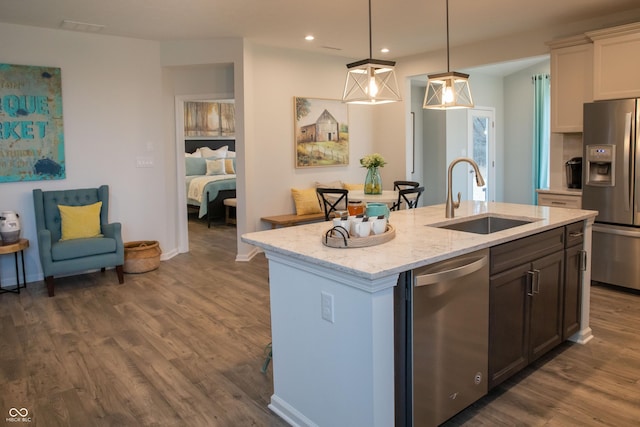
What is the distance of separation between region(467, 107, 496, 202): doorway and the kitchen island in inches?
245

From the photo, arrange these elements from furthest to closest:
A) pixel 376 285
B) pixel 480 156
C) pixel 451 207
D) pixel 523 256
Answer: pixel 480 156
pixel 451 207
pixel 523 256
pixel 376 285

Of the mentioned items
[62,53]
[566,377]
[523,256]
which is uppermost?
[62,53]

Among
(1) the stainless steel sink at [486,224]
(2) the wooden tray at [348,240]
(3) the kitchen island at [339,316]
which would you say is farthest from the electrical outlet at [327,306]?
(1) the stainless steel sink at [486,224]

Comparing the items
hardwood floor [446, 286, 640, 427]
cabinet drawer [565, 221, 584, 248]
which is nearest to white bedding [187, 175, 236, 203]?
cabinet drawer [565, 221, 584, 248]

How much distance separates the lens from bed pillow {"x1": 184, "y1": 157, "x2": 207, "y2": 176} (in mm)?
10023

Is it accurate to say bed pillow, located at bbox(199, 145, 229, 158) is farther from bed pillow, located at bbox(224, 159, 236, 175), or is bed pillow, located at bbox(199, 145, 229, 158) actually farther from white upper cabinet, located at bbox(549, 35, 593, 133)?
white upper cabinet, located at bbox(549, 35, 593, 133)

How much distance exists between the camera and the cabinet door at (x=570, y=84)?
4.93 m

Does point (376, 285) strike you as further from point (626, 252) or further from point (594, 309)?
point (626, 252)

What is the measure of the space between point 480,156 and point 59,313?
722cm

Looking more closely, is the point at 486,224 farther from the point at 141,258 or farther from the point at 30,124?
the point at 30,124

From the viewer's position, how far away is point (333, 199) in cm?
565

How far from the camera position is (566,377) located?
291 cm

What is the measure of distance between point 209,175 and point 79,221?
15.9ft

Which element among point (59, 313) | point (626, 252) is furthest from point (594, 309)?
point (59, 313)
